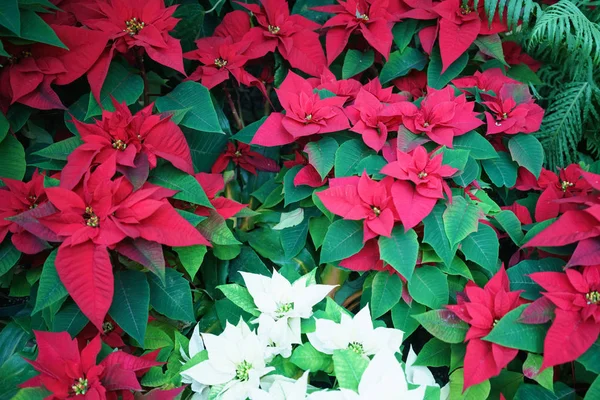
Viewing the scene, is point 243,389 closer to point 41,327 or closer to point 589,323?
point 41,327

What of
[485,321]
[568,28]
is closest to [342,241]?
[485,321]

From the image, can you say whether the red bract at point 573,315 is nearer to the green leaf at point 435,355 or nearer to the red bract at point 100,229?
the green leaf at point 435,355

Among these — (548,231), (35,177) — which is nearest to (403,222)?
(548,231)

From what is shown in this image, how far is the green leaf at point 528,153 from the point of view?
4.02 ft

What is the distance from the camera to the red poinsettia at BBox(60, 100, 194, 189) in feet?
3.48

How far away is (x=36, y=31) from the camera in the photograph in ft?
3.90

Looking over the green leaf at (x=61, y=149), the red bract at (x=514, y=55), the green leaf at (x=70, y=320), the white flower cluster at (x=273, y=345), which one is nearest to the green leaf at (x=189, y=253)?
the white flower cluster at (x=273, y=345)

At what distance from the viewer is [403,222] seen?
104 centimetres

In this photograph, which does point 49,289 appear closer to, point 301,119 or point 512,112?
point 301,119

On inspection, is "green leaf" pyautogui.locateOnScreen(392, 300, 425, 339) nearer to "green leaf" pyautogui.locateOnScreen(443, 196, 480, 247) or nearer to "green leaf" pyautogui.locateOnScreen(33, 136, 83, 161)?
"green leaf" pyautogui.locateOnScreen(443, 196, 480, 247)

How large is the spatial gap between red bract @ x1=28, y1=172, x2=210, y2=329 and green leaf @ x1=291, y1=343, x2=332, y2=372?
0.86 ft

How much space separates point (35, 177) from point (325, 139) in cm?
59

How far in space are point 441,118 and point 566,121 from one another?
1.69 feet

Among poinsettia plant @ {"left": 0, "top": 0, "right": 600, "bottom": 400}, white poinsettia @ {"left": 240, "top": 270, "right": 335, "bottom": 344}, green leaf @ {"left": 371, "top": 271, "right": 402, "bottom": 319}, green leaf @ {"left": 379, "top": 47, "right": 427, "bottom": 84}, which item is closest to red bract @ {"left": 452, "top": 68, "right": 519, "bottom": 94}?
poinsettia plant @ {"left": 0, "top": 0, "right": 600, "bottom": 400}
